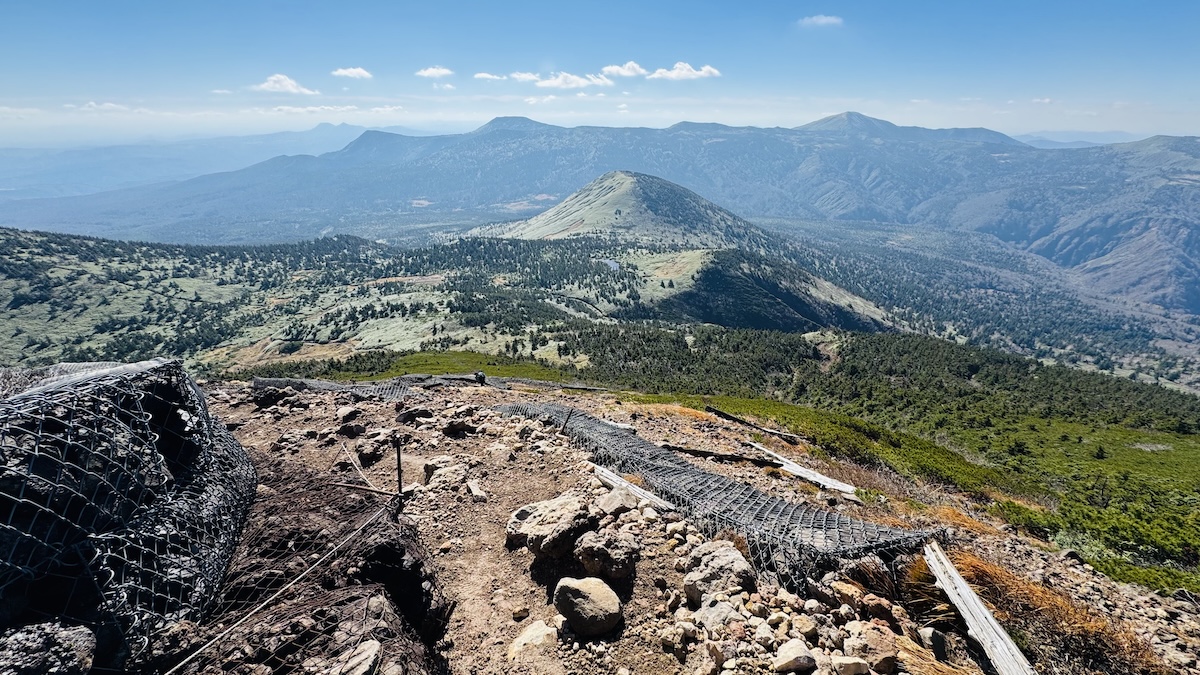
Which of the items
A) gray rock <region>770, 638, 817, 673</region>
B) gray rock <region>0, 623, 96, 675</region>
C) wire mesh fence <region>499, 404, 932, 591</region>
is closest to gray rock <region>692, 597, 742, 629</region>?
gray rock <region>770, 638, 817, 673</region>

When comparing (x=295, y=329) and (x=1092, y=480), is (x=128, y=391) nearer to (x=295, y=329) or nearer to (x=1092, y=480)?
(x=1092, y=480)

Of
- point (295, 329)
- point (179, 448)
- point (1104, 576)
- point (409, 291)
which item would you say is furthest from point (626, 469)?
point (409, 291)

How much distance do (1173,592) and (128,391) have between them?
812 inches

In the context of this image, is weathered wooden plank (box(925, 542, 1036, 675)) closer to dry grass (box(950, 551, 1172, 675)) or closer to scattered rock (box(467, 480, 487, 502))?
dry grass (box(950, 551, 1172, 675))

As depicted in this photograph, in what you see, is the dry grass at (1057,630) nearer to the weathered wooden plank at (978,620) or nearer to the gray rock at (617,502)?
the weathered wooden plank at (978,620)

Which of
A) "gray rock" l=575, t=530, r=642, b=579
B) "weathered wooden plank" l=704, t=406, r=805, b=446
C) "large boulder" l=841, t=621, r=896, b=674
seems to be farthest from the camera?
"weathered wooden plank" l=704, t=406, r=805, b=446

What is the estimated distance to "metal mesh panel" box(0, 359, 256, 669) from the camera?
20.3 feet

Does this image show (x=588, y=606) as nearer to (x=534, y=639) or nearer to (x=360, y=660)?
(x=534, y=639)

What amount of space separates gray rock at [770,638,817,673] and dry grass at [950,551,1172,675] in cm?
382

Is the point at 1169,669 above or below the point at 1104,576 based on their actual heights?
above

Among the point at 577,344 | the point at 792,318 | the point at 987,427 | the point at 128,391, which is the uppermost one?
the point at 128,391

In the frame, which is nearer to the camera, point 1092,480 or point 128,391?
point 128,391

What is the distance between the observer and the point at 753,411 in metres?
32.2

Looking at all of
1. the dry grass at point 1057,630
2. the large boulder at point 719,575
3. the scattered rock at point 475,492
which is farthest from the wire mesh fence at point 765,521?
the scattered rock at point 475,492
